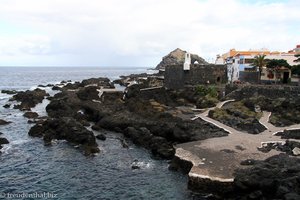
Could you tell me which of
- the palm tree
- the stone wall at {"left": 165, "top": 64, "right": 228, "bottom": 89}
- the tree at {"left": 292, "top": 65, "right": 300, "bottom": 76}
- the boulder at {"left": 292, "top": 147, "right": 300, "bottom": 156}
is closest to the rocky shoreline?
the boulder at {"left": 292, "top": 147, "right": 300, "bottom": 156}

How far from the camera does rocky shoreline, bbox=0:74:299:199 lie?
28328mm

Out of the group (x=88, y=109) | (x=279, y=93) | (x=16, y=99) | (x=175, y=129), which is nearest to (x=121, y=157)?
(x=175, y=129)

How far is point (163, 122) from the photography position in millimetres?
44844

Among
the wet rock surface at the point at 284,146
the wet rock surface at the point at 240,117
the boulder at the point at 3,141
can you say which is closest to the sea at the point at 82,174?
the boulder at the point at 3,141

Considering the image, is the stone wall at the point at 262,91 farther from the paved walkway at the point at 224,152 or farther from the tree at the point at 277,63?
the paved walkway at the point at 224,152

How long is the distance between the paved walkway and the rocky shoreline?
Answer: 2.71 feet

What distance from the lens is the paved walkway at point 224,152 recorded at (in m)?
27.2

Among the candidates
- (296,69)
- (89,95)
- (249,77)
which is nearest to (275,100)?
(296,69)

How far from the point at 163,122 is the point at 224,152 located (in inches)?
551

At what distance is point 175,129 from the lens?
4050 cm

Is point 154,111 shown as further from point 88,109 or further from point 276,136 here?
point 276,136

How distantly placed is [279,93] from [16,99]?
2140 inches

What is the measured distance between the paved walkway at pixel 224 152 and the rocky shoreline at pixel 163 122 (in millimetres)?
826

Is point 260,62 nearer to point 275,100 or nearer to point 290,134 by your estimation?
point 275,100
